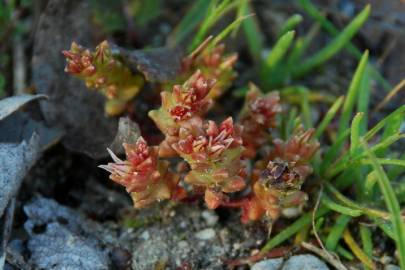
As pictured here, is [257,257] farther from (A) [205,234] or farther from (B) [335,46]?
(B) [335,46]

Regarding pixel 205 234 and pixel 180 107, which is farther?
pixel 205 234

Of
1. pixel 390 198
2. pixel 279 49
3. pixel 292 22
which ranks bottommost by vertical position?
pixel 390 198

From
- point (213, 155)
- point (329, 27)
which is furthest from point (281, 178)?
point (329, 27)

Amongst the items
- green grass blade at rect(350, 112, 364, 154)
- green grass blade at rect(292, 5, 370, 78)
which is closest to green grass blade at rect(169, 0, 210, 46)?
green grass blade at rect(292, 5, 370, 78)

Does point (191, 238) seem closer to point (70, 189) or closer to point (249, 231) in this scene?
point (249, 231)

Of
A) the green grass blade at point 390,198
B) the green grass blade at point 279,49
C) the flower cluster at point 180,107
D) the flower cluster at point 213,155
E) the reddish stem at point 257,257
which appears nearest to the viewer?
the green grass blade at point 390,198

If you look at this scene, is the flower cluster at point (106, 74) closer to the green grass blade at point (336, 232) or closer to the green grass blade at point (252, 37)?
the green grass blade at point (252, 37)

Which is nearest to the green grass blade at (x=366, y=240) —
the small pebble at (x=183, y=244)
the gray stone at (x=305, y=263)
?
the gray stone at (x=305, y=263)
